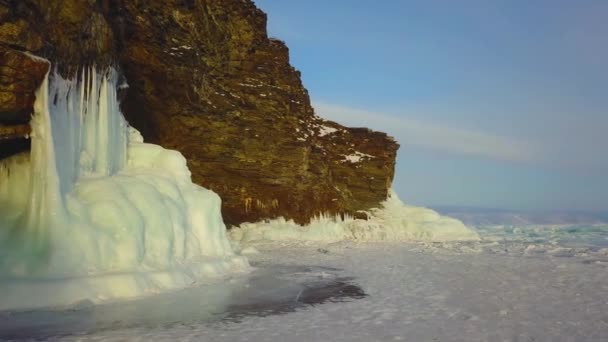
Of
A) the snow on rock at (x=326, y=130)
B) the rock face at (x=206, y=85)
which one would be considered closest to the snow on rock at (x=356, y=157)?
the snow on rock at (x=326, y=130)

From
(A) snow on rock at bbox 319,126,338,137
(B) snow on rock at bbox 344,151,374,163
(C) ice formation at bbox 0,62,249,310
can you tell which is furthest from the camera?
(B) snow on rock at bbox 344,151,374,163

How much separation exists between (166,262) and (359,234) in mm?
21465

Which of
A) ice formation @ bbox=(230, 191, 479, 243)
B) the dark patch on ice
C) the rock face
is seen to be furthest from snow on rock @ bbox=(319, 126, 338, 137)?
the dark patch on ice

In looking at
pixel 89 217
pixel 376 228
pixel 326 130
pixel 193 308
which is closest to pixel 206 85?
pixel 89 217

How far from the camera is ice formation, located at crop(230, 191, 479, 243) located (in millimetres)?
25250

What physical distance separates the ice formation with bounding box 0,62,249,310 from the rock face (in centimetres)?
77

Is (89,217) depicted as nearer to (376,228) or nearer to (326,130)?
(376,228)

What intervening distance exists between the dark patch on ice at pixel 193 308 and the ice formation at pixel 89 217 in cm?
70

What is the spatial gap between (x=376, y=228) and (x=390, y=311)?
82.4 feet

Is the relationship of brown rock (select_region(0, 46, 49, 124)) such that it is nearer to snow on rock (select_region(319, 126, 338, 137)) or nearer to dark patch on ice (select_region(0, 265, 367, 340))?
dark patch on ice (select_region(0, 265, 367, 340))

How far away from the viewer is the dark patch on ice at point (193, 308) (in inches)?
248

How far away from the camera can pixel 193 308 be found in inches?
303

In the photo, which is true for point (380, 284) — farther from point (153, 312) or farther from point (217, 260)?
point (153, 312)

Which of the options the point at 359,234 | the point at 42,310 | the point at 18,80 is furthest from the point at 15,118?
the point at 359,234
